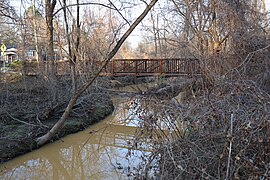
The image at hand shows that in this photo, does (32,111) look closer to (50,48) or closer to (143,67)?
(50,48)

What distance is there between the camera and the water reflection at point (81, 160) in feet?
16.5

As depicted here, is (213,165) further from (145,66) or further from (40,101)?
(145,66)

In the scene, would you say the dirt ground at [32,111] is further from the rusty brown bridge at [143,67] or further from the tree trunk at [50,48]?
the rusty brown bridge at [143,67]

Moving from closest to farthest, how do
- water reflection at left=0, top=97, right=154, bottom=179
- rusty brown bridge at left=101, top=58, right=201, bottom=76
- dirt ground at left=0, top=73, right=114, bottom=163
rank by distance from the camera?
water reflection at left=0, top=97, right=154, bottom=179 → dirt ground at left=0, top=73, right=114, bottom=163 → rusty brown bridge at left=101, top=58, right=201, bottom=76

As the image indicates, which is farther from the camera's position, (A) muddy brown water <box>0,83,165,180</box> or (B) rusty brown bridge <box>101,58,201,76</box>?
(B) rusty brown bridge <box>101,58,201,76</box>

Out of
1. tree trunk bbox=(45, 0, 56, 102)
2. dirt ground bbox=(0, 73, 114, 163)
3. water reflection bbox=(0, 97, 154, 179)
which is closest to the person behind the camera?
water reflection bbox=(0, 97, 154, 179)

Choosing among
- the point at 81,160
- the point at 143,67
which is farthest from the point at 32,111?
the point at 143,67

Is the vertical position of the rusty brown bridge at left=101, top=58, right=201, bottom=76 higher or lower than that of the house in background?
lower

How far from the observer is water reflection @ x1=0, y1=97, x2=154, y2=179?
503 cm

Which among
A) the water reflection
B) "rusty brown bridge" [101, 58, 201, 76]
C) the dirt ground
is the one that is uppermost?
"rusty brown bridge" [101, 58, 201, 76]

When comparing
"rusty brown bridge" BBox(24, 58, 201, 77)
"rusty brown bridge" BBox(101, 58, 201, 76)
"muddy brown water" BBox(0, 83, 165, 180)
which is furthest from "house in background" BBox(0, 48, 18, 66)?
"muddy brown water" BBox(0, 83, 165, 180)

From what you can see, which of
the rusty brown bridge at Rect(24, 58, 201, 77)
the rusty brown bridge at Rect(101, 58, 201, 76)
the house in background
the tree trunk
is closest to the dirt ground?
the tree trunk

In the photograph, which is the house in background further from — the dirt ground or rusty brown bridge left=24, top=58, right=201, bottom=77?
the dirt ground

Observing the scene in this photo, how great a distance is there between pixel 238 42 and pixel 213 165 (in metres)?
5.17
